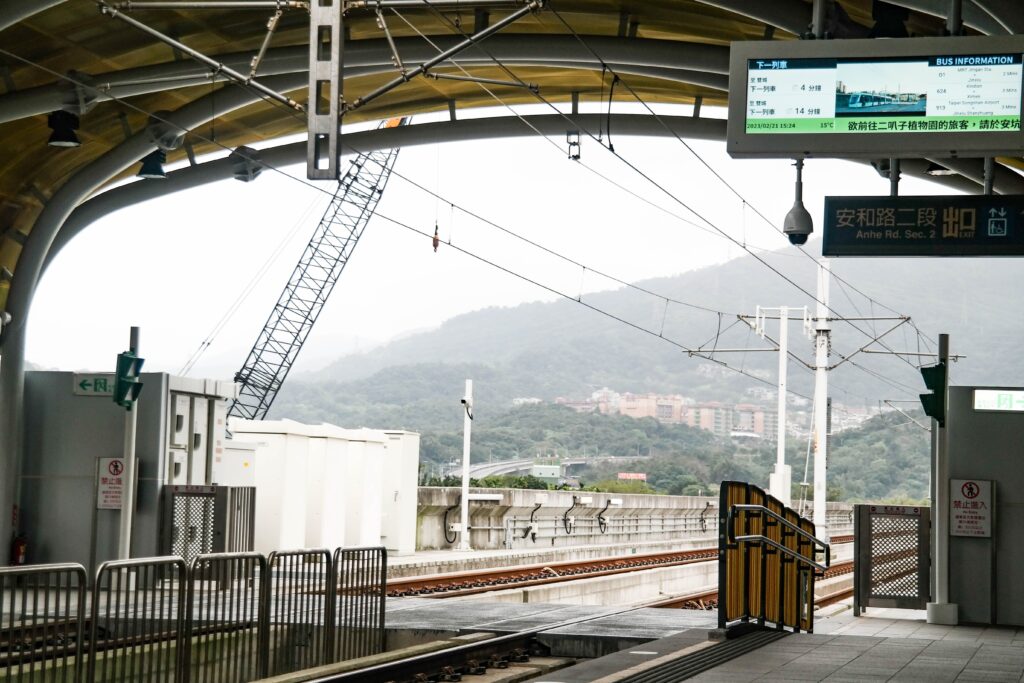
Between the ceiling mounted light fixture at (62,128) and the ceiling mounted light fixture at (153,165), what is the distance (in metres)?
2.53

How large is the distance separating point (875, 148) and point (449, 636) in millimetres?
6535

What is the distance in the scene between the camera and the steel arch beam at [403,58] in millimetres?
15906

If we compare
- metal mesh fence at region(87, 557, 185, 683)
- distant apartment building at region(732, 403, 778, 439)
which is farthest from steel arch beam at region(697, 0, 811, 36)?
distant apartment building at region(732, 403, 778, 439)

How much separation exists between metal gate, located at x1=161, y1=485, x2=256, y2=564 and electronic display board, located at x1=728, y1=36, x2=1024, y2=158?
980 cm

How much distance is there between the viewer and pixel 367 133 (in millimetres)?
21016

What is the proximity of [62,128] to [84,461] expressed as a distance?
4353 millimetres

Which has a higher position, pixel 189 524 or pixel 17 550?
pixel 189 524

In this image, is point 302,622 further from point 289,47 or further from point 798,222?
point 289,47

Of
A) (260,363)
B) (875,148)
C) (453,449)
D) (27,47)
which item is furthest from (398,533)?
(453,449)

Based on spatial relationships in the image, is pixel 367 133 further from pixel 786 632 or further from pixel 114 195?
pixel 786 632

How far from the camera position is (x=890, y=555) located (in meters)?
15.6

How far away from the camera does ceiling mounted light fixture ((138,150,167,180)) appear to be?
19.5 m

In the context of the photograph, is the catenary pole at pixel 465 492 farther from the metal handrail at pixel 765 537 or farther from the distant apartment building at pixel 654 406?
the distant apartment building at pixel 654 406

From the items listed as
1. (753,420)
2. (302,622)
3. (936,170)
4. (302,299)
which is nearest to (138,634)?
(302,622)
